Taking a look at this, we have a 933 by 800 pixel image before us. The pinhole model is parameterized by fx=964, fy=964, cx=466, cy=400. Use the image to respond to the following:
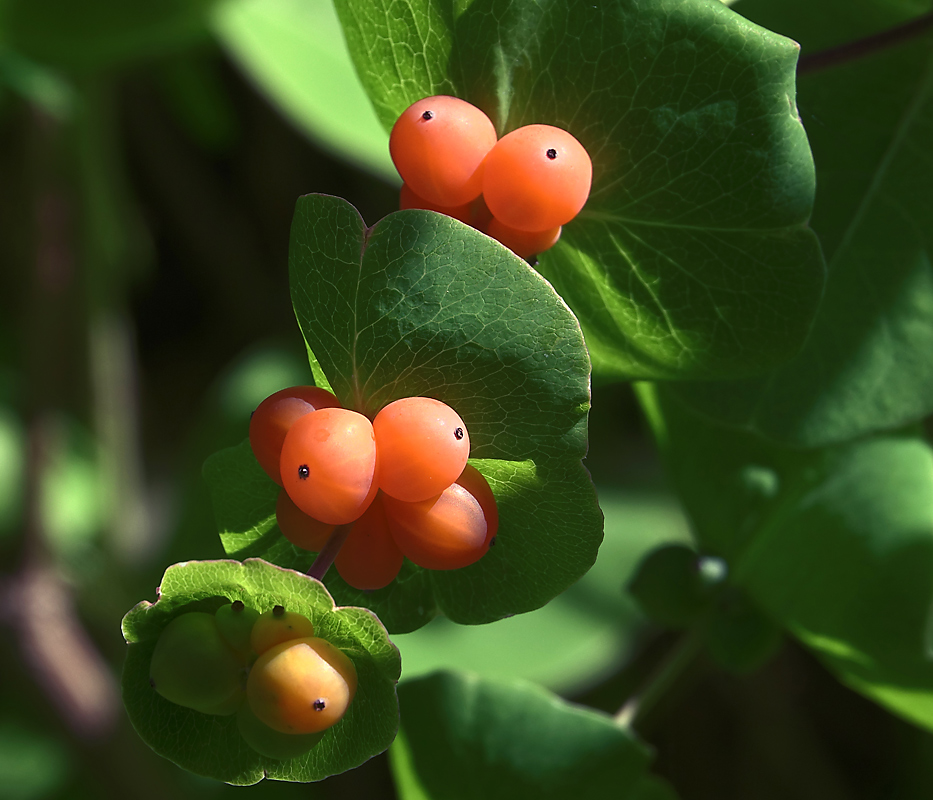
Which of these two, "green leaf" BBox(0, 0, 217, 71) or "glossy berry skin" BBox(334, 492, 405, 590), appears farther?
"green leaf" BBox(0, 0, 217, 71)

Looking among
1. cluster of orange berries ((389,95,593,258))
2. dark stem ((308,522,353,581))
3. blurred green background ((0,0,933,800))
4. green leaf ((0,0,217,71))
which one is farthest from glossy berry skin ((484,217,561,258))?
green leaf ((0,0,217,71))

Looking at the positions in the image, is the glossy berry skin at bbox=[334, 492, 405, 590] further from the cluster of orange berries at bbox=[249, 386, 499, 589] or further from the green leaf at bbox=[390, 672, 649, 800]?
the green leaf at bbox=[390, 672, 649, 800]

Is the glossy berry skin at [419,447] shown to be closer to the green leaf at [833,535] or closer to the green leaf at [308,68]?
the green leaf at [833,535]

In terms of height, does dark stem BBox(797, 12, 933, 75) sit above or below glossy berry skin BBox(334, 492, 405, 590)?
above

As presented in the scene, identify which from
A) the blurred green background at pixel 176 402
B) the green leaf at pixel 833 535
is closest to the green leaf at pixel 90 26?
the blurred green background at pixel 176 402

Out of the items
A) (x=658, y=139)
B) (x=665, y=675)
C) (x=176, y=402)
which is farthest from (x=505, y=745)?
(x=176, y=402)

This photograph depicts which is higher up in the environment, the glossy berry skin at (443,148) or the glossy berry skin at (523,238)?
the glossy berry skin at (443,148)
